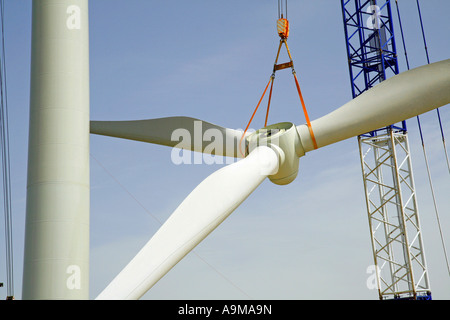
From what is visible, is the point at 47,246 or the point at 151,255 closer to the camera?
the point at 151,255

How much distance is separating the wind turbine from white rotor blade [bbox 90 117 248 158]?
2cm

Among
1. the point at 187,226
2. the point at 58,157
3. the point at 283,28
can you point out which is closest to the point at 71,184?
the point at 58,157

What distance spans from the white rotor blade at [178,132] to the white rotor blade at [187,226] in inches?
116

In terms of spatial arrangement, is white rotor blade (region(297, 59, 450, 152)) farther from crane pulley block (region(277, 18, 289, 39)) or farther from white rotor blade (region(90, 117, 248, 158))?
crane pulley block (region(277, 18, 289, 39))

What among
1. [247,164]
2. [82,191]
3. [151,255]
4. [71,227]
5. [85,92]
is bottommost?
[151,255]

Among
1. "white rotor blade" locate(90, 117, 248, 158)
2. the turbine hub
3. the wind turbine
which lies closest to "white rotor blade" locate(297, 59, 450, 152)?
the wind turbine

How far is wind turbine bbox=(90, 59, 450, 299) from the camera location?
7.81m

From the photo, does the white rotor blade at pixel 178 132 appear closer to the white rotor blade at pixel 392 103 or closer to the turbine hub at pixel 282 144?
the turbine hub at pixel 282 144

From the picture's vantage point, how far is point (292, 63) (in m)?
14.6

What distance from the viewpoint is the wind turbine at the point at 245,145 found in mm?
7812
